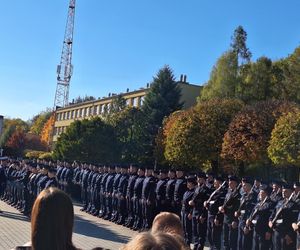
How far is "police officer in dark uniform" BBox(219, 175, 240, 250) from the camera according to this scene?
10719 mm

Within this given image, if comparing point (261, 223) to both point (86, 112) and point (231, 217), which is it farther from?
point (86, 112)

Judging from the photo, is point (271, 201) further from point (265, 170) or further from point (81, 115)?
point (81, 115)

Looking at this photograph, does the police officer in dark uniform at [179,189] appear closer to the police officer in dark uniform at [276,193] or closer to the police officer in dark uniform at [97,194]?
the police officer in dark uniform at [276,193]

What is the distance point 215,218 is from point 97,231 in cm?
422

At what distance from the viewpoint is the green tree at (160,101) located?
148ft

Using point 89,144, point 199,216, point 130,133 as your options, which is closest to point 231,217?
point 199,216

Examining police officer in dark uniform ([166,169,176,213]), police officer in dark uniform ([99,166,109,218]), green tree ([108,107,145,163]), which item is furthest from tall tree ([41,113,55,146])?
police officer in dark uniform ([166,169,176,213])

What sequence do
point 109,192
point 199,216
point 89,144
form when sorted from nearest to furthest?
point 199,216
point 109,192
point 89,144

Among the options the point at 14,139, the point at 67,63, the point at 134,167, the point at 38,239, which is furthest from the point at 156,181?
the point at 67,63

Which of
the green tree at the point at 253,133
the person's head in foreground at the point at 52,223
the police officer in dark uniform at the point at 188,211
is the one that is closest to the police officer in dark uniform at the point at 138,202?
the police officer in dark uniform at the point at 188,211

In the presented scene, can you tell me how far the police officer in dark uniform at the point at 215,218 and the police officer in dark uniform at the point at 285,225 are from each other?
69.7 inches

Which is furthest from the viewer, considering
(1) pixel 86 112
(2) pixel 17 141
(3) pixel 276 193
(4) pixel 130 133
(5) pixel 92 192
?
(1) pixel 86 112

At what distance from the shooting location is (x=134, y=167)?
53.3ft

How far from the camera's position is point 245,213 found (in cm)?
1041
